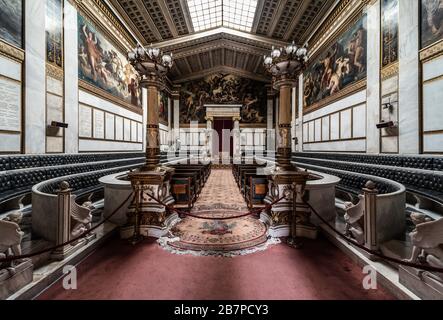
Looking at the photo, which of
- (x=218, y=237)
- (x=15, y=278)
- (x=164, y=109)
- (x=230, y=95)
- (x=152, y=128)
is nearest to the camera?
(x=15, y=278)

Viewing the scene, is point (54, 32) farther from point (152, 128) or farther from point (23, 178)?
point (152, 128)

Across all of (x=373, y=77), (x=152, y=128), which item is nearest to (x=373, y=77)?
(x=373, y=77)

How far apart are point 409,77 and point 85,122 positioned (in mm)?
10219

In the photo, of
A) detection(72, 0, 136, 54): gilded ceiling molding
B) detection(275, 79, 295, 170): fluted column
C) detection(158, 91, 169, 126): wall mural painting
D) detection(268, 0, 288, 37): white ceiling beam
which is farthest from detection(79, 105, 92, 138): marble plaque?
detection(268, 0, 288, 37): white ceiling beam

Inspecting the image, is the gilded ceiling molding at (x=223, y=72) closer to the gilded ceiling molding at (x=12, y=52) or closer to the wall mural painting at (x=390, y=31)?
the wall mural painting at (x=390, y=31)

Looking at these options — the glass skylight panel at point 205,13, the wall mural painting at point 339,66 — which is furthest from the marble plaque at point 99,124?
the wall mural painting at point 339,66

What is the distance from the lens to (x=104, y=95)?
8953 millimetres

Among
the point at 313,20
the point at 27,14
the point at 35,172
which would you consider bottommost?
the point at 35,172

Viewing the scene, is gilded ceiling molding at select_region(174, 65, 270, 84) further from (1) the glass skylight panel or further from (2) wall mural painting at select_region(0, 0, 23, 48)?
(2) wall mural painting at select_region(0, 0, 23, 48)

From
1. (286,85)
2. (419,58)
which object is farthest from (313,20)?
(286,85)

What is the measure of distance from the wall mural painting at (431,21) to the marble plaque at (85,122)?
406 inches

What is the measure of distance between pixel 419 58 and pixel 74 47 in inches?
399
